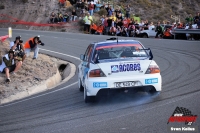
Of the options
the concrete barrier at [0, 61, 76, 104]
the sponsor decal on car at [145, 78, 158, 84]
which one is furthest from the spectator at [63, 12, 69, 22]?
the sponsor decal on car at [145, 78, 158, 84]

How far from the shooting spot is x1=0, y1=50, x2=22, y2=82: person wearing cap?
49.9 ft

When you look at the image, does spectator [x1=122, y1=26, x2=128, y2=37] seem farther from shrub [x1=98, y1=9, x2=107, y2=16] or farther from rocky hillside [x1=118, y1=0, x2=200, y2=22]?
rocky hillside [x1=118, y1=0, x2=200, y2=22]

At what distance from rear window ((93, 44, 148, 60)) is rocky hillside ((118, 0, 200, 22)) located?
35.9m

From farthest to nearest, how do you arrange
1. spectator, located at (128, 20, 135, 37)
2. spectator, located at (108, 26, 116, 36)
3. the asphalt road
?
spectator, located at (108, 26, 116, 36)
spectator, located at (128, 20, 135, 37)
the asphalt road

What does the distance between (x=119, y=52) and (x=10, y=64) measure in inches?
237

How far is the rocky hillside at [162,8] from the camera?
1873 inches

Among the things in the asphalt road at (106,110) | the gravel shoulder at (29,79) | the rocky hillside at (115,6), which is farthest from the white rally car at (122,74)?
the rocky hillside at (115,6)

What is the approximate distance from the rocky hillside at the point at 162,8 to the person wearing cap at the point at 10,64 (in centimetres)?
3180

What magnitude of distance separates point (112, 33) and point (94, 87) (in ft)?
79.4

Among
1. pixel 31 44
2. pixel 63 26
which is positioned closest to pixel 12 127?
pixel 31 44

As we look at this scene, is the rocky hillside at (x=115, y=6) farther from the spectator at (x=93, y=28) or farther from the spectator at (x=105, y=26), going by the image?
the spectator at (x=105, y=26)

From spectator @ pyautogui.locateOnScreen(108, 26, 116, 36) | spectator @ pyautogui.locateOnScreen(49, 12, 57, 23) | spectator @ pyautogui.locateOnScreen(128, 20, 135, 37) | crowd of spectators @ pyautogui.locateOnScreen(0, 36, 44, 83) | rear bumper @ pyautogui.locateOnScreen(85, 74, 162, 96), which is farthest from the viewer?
spectator @ pyautogui.locateOnScreen(49, 12, 57, 23)

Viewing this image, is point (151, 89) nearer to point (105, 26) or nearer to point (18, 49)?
point (18, 49)

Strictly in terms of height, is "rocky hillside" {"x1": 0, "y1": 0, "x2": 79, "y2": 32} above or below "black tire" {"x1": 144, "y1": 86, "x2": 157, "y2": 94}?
above
